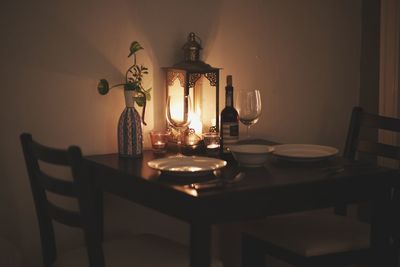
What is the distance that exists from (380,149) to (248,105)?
0.59 metres

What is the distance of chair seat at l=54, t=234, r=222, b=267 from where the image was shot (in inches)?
76.2

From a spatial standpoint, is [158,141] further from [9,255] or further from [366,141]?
[366,141]

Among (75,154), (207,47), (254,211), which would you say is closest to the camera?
(75,154)

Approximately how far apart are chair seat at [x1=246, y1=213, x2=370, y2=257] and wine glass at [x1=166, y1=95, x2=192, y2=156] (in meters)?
0.46

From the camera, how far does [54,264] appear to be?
6.50 feet

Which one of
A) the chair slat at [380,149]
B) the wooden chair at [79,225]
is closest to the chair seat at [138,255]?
the wooden chair at [79,225]

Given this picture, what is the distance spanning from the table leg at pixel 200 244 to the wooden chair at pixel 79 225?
0.26 meters

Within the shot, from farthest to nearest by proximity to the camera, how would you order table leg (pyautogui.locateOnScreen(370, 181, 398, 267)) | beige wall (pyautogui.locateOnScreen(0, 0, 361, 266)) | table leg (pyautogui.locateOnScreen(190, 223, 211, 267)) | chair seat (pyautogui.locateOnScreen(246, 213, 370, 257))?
1. beige wall (pyautogui.locateOnScreen(0, 0, 361, 266))
2. chair seat (pyautogui.locateOnScreen(246, 213, 370, 257))
3. table leg (pyautogui.locateOnScreen(370, 181, 398, 267))
4. table leg (pyautogui.locateOnScreen(190, 223, 211, 267))

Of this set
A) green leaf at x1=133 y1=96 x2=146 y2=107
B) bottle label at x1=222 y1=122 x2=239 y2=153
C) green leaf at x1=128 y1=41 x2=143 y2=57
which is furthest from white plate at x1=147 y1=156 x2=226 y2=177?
green leaf at x1=128 y1=41 x2=143 y2=57

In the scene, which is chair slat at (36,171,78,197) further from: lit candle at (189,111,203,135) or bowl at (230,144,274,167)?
lit candle at (189,111,203,135)

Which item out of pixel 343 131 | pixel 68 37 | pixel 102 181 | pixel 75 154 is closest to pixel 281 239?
pixel 102 181

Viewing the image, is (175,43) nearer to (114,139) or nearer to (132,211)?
(114,139)

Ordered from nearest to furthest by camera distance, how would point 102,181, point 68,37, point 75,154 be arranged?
1. point 75,154
2. point 102,181
3. point 68,37

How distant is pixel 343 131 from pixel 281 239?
50.4 inches
